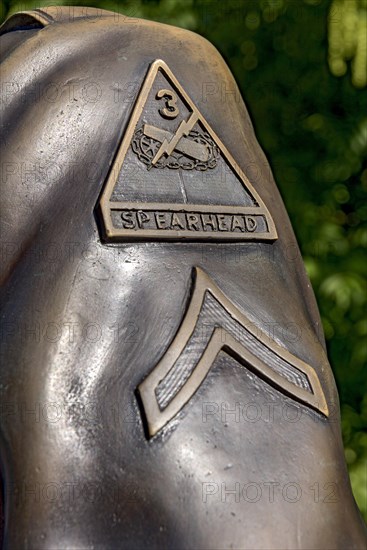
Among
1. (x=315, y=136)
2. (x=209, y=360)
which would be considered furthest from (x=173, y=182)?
(x=315, y=136)

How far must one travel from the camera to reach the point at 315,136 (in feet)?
10.5

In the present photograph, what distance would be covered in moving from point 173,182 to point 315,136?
1.78 meters

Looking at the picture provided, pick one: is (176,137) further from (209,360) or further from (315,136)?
(315,136)

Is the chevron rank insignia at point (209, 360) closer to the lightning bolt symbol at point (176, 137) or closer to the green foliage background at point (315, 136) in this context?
the lightning bolt symbol at point (176, 137)

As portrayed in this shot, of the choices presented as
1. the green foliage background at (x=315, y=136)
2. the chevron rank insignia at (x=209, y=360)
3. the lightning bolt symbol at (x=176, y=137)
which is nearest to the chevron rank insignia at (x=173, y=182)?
the lightning bolt symbol at (x=176, y=137)

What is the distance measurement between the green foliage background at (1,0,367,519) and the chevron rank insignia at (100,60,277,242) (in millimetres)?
1472

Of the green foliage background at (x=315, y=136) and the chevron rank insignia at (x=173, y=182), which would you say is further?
the green foliage background at (x=315, y=136)

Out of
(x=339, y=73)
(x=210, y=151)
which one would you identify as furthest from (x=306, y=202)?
(x=210, y=151)

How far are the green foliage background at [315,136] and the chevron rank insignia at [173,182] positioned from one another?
1.47 metres

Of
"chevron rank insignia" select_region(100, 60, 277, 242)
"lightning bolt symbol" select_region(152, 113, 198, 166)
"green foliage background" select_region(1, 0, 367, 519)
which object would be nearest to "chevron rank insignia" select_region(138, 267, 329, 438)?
"chevron rank insignia" select_region(100, 60, 277, 242)

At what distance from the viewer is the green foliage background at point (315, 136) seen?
3031 millimetres

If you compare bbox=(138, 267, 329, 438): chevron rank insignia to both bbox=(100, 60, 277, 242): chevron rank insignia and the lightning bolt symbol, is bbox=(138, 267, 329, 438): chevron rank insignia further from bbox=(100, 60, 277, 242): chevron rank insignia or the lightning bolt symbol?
the lightning bolt symbol

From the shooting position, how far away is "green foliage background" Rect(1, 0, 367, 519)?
3.03 m

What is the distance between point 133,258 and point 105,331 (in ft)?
0.43
